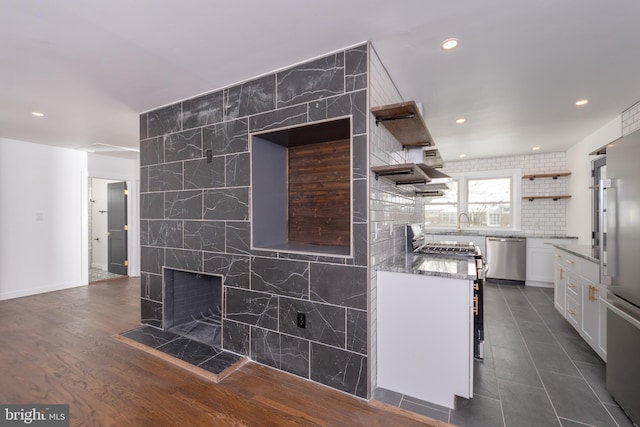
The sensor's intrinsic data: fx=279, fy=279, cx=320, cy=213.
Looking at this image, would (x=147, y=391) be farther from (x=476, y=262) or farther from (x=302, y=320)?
(x=476, y=262)

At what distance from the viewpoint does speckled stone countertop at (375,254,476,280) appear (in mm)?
1833

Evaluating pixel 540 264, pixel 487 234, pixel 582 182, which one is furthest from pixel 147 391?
pixel 582 182

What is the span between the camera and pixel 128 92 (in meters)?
2.69

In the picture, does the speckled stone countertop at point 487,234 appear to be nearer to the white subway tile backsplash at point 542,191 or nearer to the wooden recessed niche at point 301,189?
the white subway tile backsplash at point 542,191

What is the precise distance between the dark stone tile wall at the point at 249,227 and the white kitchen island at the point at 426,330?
0.22 m

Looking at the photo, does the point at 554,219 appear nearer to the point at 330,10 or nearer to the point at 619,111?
the point at 619,111

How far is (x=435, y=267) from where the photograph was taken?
81.6 inches

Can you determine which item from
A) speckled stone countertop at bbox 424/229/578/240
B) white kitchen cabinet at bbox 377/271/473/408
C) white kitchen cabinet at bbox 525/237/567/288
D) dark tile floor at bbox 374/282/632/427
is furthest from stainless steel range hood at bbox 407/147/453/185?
white kitchen cabinet at bbox 525/237/567/288

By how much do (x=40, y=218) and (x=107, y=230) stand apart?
1.72m

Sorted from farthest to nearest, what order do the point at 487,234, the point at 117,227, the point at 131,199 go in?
the point at 117,227 → the point at 131,199 → the point at 487,234

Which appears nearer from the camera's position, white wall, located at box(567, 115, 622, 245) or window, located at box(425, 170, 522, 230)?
white wall, located at box(567, 115, 622, 245)

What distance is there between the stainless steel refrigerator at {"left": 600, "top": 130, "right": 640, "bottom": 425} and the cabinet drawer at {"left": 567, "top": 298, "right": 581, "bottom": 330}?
1.10 m

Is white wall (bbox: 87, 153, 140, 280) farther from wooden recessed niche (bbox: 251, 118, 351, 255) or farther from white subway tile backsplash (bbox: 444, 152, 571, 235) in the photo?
white subway tile backsplash (bbox: 444, 152, 571, 235)

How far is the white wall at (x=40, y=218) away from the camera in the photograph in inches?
168
